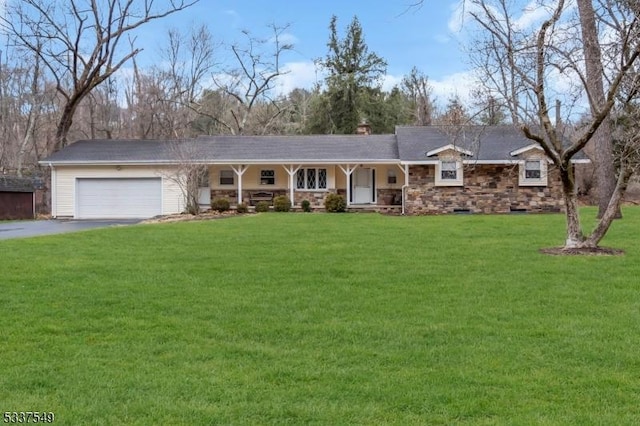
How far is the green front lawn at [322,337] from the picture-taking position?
377cm

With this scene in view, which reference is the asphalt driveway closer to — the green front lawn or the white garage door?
the white garage door

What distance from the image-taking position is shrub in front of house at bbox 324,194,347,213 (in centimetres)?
2353

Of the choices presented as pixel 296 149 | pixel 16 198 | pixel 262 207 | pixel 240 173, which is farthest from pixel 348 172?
pixel 16 198

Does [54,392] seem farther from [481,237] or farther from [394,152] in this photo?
[394,152]

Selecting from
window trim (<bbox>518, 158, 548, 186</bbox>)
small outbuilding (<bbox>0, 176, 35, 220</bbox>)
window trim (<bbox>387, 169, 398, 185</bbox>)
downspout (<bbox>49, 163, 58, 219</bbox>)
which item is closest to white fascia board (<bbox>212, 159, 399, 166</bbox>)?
window trim (<bbox>387, 169, 398, 185</bbox>)

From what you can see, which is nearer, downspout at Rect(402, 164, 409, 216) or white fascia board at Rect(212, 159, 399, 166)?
downspout at Rect(402, 164, 409, 216)

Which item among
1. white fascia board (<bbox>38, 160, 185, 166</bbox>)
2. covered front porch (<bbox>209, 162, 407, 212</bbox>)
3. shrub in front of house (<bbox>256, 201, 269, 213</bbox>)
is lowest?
shrub in front of house (<bbox>256, 201, 269, 213</bbox>)

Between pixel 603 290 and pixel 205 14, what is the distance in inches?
1412

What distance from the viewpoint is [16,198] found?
24.5m

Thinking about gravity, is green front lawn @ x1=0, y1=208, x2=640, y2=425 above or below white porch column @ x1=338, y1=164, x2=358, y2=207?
below

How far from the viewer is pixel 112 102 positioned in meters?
43.0

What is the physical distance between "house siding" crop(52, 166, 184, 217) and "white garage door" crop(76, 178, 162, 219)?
226 millimetres

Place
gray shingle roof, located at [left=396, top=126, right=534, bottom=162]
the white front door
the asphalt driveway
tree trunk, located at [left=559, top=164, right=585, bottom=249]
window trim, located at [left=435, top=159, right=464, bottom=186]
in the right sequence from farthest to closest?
the white front door → window trim, located at [left=435, top=159, right=464, bottom=186] → gray shingle roof, located at [left=396, top=126, right=534, bottom=162] → the asphalt driveway → tree trunk, located at [left=559, top=164, right=585, bottom=249]

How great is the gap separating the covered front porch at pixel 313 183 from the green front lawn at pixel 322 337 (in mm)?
15274
